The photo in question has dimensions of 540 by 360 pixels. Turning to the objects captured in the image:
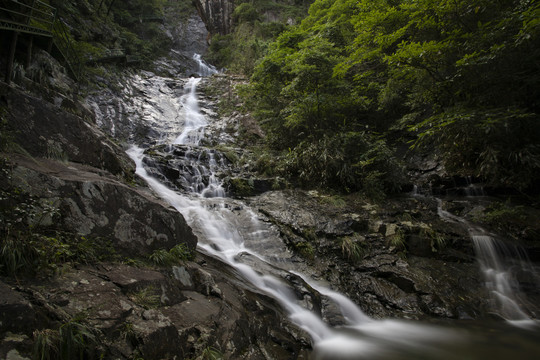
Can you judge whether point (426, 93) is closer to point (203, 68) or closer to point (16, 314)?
point (16, 314)

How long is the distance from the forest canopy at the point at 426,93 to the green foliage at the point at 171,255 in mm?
6274

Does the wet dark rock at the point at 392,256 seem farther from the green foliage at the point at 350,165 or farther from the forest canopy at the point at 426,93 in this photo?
the forest canopy at the point at 426,93

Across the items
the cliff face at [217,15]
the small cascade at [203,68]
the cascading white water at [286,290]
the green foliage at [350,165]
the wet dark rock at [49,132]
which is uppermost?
the cliff face at [217,15]

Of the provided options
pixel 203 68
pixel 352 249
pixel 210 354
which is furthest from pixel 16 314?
pixel 203 68

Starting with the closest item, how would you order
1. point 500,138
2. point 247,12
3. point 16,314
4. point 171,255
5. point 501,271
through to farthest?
point 16,314
point 171,255
point 501,271
point 500,138
point 247,12

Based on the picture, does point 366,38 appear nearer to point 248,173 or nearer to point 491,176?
point 491,176

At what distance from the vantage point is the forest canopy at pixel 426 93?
6.58m

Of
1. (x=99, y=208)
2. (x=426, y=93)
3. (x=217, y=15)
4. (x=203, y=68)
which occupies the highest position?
(x=217, y=15)

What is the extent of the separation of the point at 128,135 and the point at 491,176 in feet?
51.2

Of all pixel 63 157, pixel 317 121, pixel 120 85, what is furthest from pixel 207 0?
pixel 63 157

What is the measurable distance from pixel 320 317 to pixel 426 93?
7973mm

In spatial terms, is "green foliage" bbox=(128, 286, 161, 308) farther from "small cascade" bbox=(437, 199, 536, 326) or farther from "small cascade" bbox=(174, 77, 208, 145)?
"small cascade" bbox=(174, 77, 208, 145)

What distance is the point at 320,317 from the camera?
4855 mm

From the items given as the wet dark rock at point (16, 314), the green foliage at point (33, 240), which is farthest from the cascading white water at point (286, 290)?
the wet dark rock at point (16, 314)
